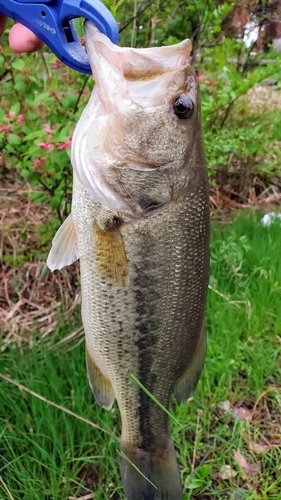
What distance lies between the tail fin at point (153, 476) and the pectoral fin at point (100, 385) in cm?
22

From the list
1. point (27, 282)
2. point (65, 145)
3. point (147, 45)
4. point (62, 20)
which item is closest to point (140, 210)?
point (62, 20)

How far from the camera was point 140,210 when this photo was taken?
132 cm

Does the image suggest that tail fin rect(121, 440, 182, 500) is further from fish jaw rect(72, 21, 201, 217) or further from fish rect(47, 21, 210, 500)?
fish jaw rect(72, 21, 201, 217)

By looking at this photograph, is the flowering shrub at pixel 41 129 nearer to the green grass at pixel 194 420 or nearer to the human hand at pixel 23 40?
the human hand at pixel 23 40

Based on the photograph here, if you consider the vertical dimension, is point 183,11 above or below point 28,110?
above

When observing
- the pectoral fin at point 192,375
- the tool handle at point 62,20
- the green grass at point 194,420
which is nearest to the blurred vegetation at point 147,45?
the tool handle at point 62,20

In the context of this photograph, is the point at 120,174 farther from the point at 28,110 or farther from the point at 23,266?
the point at 23,266

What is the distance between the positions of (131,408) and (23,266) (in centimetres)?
177

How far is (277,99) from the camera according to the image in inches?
192

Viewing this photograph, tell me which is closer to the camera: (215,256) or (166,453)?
(166,453)

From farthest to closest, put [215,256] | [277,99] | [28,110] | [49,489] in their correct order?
[277,99] < [215,256] < [28,110] < [49,489]

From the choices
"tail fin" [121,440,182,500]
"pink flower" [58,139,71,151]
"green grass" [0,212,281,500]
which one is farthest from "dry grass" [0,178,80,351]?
"tail fin" [121,440,182,500]

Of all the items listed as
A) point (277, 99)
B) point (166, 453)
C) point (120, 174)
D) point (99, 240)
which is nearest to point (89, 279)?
point (99, 240)

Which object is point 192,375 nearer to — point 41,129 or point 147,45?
point 41,129
